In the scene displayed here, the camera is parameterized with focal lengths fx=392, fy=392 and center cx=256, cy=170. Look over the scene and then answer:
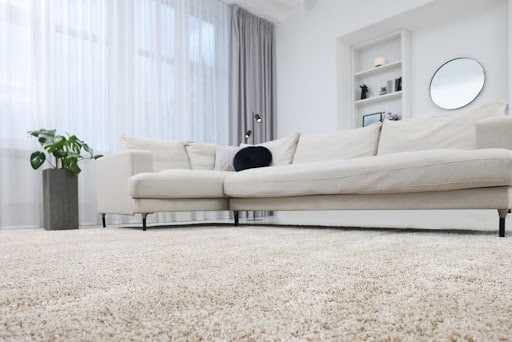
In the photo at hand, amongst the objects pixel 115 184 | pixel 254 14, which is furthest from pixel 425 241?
pixel 254 14

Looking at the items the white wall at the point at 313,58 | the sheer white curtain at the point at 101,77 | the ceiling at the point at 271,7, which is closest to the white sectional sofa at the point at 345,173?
the sheer white curtain at the point at 101,77

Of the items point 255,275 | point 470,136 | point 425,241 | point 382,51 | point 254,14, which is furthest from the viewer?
point 254,14

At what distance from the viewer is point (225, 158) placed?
11.1 feet

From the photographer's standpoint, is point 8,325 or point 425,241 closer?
point 8,325

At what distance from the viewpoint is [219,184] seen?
9.25ft

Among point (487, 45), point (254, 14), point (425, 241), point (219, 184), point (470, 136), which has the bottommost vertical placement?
point (425, 241)

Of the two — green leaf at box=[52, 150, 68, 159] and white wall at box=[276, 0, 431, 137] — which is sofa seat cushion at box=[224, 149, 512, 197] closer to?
green leaf at box=[52, 150, 68, 159]

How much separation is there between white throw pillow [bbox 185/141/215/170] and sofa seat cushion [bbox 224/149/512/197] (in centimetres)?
90

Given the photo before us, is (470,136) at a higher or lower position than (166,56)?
lower

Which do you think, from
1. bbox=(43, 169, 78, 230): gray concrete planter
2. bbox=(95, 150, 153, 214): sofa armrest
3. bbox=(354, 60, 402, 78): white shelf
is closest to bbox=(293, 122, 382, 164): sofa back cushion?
bbox=(95, 150, 153, 214): sofa armrest

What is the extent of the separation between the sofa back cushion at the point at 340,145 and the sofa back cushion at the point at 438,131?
80 millimetres

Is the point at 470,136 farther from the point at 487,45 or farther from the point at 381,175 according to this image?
the point at 487,45

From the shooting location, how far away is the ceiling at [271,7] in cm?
500

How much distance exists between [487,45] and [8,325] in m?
4.68
